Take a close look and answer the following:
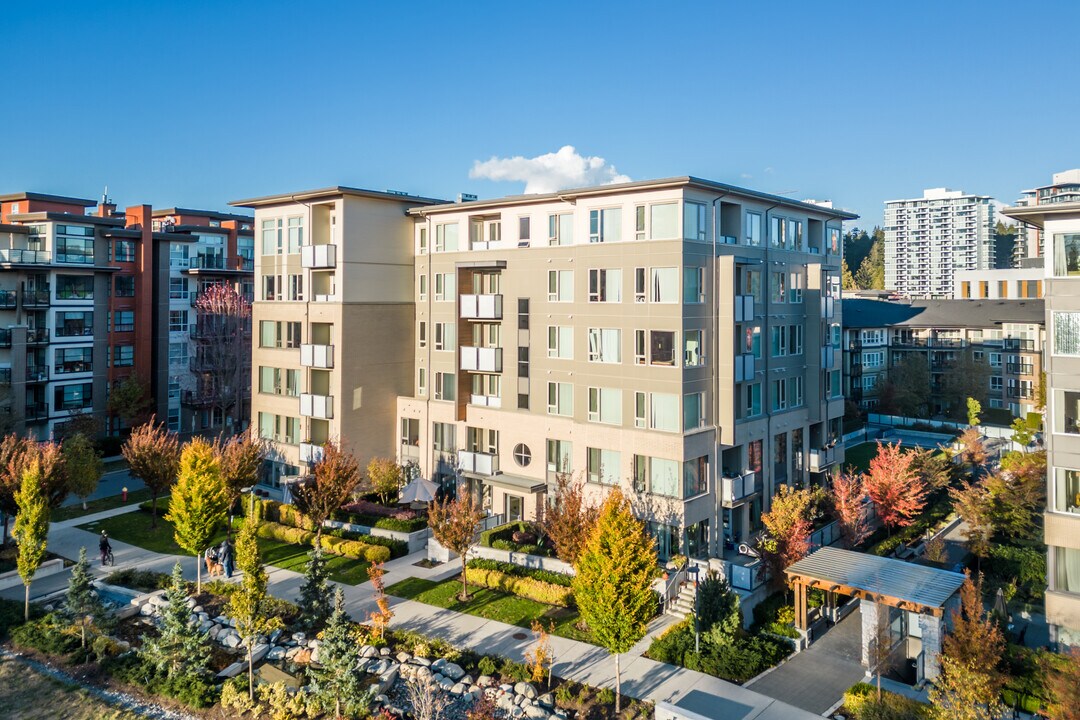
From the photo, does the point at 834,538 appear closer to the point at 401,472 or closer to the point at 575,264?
the point at 575,264

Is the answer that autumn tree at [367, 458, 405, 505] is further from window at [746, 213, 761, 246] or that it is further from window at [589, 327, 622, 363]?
window at [746, 213, 761, 246]

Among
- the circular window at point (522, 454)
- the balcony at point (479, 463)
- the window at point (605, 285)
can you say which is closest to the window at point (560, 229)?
the window at point (605, 285)

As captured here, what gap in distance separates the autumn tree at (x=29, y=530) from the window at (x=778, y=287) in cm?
3205

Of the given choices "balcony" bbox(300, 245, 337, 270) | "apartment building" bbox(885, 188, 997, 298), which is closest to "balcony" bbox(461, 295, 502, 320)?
"balcony" bbox(300, 245, 337, 270)

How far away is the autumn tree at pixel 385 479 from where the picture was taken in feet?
132

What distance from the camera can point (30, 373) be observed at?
5125 cm

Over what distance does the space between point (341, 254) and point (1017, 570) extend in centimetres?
3473

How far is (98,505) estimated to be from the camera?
43.3m

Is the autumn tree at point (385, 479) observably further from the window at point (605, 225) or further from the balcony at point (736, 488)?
the balcony at point (736, 488)

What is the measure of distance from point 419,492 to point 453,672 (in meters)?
15.6

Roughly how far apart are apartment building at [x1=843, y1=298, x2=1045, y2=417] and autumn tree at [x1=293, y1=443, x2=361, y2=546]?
178 feet

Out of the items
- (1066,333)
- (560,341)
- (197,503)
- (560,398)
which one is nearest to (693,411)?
(560,398)

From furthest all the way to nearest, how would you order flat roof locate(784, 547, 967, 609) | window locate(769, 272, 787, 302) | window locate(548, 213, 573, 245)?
window locate(769, 272, 787, 302), window locate(548, 213, 573, 245), flat roof locate(784, 547, 967, 609)

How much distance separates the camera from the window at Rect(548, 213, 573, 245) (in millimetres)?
36000
